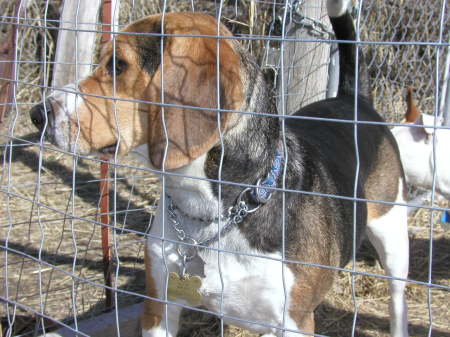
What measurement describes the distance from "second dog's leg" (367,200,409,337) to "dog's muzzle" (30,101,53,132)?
1743 mm

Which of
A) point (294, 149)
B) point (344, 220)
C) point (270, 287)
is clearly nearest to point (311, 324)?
point (270, 287)

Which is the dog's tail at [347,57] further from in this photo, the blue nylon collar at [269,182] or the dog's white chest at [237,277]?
the dog's white chest at [237,277]

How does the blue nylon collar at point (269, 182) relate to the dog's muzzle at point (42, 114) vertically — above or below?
below

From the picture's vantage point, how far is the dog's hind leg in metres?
2.90

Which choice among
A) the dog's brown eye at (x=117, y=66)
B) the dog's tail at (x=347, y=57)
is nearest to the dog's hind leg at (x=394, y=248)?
the dog's tail at (x=347, y=57)

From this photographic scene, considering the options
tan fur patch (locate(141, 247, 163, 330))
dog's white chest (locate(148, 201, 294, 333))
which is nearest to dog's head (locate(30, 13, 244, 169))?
dog's white chest (locate(148, 201, 294, 333))

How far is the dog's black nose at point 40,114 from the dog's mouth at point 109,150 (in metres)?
0.21

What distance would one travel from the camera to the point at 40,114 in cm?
192

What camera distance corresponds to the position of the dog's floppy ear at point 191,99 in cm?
176

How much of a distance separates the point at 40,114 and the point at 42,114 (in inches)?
0.4

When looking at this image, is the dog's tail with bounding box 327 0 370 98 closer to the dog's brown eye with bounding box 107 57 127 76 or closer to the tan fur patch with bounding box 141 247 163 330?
the dog's brown eye with bounding box 107 57 127 76

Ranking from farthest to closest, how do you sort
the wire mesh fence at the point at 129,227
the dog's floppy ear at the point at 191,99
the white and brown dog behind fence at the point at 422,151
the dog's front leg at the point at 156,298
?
the white and brown dog behind fence at the point at 422,151, the wire mesh fence at the point at 129,227, the dog's front leg at the point at 156,298, the dog's floppy ear at the point at 191,99

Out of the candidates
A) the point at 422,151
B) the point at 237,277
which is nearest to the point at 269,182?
the point at 237,277

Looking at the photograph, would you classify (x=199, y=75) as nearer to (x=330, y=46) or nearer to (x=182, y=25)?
(x=182, y=25)
